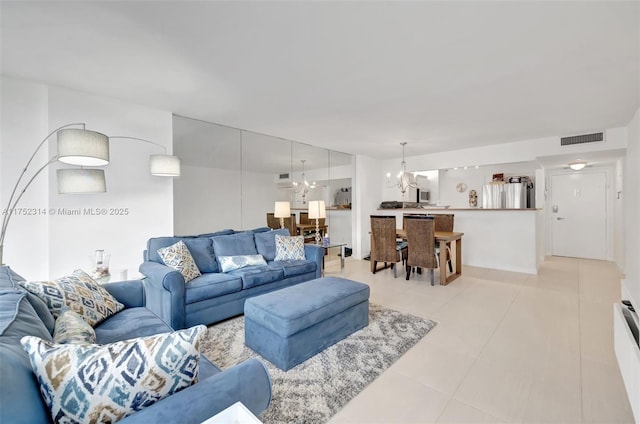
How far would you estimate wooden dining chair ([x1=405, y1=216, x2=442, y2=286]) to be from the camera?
13.8 feet

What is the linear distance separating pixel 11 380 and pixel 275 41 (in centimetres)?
215

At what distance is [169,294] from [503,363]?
2832 mm

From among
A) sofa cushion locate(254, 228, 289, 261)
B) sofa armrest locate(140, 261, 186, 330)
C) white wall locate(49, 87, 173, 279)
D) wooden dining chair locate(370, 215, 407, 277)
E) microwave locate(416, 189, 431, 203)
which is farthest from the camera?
microwave locate(416, 189, 431, 203)

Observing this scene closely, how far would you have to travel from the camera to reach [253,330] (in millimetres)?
2307

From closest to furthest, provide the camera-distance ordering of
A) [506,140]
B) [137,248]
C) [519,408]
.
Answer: [519,408] < [137,248] < [506,140]

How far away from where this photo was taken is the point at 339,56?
220 cm

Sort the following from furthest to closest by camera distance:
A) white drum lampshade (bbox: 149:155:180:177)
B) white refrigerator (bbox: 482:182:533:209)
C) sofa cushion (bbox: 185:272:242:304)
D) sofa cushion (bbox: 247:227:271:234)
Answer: white refrigerator (bbox: 482:182:533:209) → sofa cushion (bbox: 247:227:271:234) → white drum lampshade (bbox: 149:155:180:177) → sofa cushion (bbox: 185:272:242:304)

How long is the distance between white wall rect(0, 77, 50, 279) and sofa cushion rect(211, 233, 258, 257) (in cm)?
159

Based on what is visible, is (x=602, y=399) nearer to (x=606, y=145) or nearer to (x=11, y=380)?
(x=11, y=380)

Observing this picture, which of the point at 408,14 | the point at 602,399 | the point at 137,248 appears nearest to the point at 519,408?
the point at 602,399

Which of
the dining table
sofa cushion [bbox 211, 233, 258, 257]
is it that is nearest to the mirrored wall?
sofa cushion [bbox 211, 233, 258, 257]

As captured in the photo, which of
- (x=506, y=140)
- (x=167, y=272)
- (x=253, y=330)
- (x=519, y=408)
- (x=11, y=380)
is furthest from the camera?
(x=506, y=140)

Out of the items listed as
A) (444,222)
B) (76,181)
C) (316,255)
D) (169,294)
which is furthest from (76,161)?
(444,222)

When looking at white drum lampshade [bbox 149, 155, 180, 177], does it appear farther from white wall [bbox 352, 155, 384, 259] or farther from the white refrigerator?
the white refrigerator
